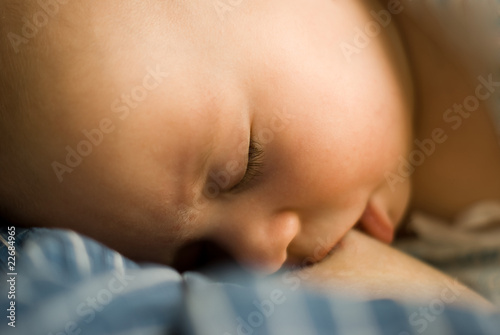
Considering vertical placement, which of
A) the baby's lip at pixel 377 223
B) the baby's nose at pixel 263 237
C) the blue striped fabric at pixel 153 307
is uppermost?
the blue striped fabric at pixel 153 307

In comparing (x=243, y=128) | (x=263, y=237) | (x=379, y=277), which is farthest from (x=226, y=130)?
(x=379, y=277)

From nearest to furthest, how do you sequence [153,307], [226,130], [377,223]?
[153,307]
[226,130]
[377,223]

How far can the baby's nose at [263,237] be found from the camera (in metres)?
0.74

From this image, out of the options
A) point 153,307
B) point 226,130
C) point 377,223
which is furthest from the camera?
point 377,223

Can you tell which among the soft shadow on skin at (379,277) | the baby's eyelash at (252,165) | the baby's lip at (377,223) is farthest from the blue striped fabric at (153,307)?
the baby's lip at (377,223)

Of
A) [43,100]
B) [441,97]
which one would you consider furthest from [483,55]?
[43,100]

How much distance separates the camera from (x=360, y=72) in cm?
79

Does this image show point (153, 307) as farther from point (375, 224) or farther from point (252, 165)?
point (375, 224)

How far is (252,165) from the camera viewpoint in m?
0.74

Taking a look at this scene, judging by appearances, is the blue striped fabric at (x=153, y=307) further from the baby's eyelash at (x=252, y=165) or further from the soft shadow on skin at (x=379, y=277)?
the baby's eyelash at (x=252, y=165)

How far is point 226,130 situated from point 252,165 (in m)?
0.07

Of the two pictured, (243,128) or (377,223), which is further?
(377,223)

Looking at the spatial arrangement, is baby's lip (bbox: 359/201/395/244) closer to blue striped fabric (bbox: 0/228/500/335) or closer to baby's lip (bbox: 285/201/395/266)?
baby's lip (bbox: 285/201/395/266)

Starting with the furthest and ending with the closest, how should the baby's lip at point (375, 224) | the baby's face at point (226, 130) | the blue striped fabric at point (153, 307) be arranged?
the baby's lip at point (375, 224) → the baby's face at point (226, 130) → the blue striped fabric at point (153, 307)
